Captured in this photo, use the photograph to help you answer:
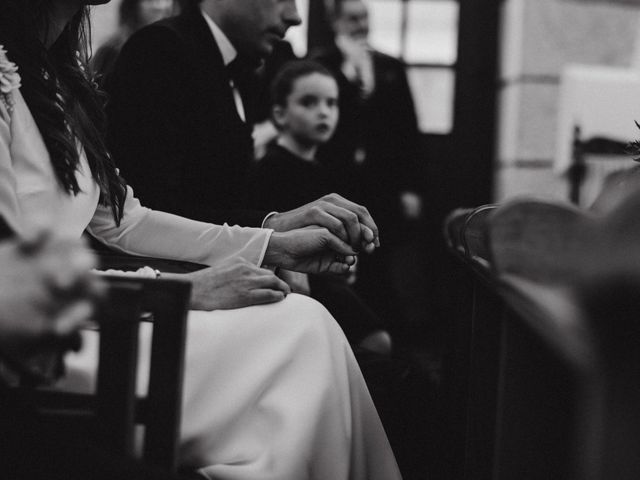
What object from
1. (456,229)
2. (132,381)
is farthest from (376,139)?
(132,381)

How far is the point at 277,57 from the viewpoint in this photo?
412 centimetres

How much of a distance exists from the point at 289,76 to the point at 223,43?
3.51ft

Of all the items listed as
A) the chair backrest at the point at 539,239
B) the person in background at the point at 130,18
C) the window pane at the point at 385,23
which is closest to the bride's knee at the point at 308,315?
the chair backrest at the point at 539,239

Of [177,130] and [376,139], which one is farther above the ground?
[177,130]

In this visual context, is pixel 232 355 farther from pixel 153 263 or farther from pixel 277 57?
pixel 277 57

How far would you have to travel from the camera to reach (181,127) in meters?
2.17

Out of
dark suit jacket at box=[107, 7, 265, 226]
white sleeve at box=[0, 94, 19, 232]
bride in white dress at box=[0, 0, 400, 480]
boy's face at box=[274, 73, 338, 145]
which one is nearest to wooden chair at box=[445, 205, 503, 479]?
bride in white dress at box=[0, 0, 400, 480]

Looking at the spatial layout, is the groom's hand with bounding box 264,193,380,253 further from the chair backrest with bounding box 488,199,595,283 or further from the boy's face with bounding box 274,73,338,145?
the boy's face with bounding box 274,73,338,145

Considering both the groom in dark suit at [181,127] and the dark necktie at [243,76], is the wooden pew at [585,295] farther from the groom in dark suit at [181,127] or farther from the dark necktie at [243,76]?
the dark necktie at [243,76]

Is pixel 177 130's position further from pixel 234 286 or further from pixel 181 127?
pixel 234 286

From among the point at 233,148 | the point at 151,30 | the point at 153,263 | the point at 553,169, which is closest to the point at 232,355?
the point at 153,263

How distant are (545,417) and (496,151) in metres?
3.86

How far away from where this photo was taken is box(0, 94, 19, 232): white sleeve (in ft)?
4.67

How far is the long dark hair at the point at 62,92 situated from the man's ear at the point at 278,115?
159cm
